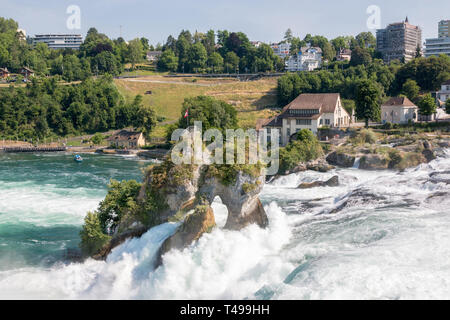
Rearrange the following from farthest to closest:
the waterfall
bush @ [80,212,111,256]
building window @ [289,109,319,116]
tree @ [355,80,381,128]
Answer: building window @ [289,109,319,116]
tree @ [355,80,381,128]
the waterfall
bush @ [80,212,111,256]

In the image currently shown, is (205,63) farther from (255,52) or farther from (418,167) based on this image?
(418,167)

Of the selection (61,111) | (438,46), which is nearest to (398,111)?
(61,111)

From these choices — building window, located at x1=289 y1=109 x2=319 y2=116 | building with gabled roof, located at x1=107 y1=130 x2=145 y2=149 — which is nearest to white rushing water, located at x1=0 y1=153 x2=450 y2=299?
building window, located at x1=289 y1=109 x2=319 y2=116

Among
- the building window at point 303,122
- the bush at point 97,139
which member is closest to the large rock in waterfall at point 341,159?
the building window at point 303,122

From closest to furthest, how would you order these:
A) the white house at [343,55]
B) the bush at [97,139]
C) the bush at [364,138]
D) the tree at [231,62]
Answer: the bush at [364,138] < the bush at [97,139] < the white house at [343,55] < the tree at [231,62]

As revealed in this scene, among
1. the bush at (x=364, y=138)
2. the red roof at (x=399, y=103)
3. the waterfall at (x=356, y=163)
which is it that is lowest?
the waterfall at (x=356, y=163)

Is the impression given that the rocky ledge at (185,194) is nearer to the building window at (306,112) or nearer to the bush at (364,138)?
the bush at (364,138)

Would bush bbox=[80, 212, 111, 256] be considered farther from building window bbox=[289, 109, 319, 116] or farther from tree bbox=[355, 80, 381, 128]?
tree bbox=[355, 80, 381, 128]
